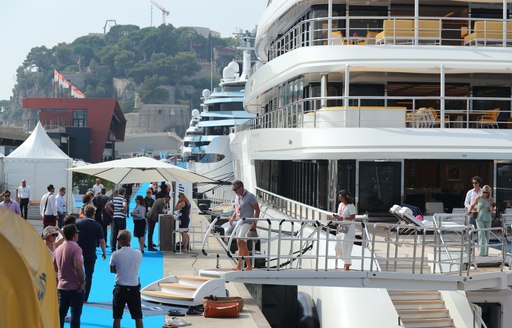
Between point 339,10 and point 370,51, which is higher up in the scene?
point 339,10

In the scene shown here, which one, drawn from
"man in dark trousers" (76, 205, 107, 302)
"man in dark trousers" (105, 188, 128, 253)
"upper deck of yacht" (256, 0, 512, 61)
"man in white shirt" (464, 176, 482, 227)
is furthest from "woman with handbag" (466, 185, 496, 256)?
"man in dark trousers" (105, 188, 128, 253)

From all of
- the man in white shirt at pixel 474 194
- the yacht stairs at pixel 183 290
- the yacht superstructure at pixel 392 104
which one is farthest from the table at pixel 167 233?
the man in white shirt at pixel 474 194

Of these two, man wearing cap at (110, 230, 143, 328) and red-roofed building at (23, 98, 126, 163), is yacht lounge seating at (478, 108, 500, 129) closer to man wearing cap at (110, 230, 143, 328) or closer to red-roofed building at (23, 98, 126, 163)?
man wearing cap at (110, 230, 143, 328)

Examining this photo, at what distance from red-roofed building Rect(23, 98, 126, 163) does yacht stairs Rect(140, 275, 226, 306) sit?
74110 millimetres

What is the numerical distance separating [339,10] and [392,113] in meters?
4.98

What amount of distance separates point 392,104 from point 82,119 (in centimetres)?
7290

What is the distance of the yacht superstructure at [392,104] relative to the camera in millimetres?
19359

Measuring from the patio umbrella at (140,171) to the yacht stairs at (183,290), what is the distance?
19.5ft

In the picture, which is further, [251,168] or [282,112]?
[251,168]

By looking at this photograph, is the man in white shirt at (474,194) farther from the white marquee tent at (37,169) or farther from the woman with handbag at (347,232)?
the white marquee tent at (37,169)

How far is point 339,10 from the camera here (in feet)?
79.7

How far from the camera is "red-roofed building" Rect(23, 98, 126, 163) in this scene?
90.2 meters

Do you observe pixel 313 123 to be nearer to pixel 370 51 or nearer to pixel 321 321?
pixel 370 51

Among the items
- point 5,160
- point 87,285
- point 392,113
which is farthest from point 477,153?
point 5,160
